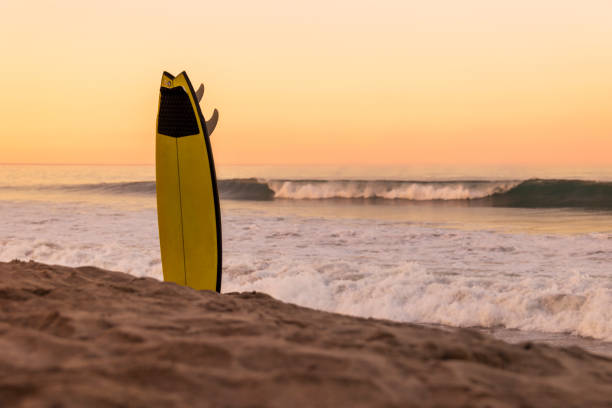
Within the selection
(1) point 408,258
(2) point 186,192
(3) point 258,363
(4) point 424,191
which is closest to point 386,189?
(4) point 424,191

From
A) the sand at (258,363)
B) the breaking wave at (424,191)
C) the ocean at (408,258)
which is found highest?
the breaking wave at (424,191)

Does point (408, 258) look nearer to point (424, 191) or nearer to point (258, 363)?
point (258, 363)

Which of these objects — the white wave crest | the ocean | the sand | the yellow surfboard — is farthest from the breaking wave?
the sand

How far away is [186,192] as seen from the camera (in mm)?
5012

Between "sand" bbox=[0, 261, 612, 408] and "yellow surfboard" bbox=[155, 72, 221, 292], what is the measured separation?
2.60m

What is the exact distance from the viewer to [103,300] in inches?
91.4

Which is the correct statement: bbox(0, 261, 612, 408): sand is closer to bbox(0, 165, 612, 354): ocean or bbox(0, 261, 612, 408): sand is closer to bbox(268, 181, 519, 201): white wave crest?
bbox(0, 165, 612, 354): ocean

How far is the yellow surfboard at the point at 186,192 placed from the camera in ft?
16.0

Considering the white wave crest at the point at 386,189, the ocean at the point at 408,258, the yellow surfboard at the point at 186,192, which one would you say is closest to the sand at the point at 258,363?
the ocean at the point at 408,258

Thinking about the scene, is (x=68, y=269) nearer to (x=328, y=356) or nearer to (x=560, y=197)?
(x=328, y=356)

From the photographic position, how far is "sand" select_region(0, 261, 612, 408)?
4.22ft

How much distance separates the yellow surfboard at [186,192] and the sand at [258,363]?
260 centimetres

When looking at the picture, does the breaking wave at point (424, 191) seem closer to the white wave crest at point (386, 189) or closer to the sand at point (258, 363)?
the white wave crest at point (386, 189)

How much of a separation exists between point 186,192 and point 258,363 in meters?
3.70
